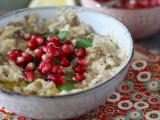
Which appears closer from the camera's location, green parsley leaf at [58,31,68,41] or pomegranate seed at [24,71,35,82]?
pomegranate seed at [24,71,35,82]

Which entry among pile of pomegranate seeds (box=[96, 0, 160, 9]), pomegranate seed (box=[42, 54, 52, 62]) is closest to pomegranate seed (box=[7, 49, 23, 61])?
pomegranate seed (box=[42, 54, 52, 62])

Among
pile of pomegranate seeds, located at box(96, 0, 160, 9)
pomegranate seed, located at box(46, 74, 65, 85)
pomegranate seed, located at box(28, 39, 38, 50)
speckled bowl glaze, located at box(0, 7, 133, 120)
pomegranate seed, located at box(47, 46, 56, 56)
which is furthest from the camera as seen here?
pile of pomegranate seeds, located at box(96, 0, 160, 9)

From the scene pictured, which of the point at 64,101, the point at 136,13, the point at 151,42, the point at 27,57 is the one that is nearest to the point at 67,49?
the point at 27,57

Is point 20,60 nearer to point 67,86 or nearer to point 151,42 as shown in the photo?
point 67,86

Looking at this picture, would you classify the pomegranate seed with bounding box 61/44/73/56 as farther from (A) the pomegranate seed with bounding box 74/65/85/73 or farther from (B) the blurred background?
(B) the blurred background

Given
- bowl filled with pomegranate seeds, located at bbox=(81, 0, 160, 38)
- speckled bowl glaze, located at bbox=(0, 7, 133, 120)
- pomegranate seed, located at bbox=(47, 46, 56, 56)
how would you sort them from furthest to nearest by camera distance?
bowl filled with pomegranate seeds, located at bbox=(81, 0, 160, 38)
pomegranate seed, located at bbox=(47, 46, 56, 56)
speckled bowl glaze, located at bbox=(0, 7, 133, 120)

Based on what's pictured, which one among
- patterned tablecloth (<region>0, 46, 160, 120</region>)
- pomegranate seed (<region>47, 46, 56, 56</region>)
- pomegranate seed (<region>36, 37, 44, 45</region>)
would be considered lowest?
patterned tablecloth (<region>0, 46, 160, 120</region>)
